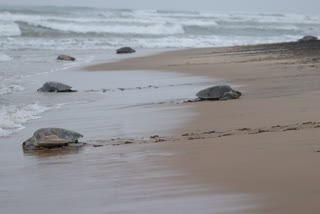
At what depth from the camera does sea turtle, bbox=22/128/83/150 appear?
605 centimetres

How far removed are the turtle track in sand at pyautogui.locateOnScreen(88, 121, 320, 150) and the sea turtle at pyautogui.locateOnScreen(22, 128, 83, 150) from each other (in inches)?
9.6

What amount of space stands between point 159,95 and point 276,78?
119 inches

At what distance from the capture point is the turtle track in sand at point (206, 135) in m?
6.12

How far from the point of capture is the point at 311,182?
3.95 meters

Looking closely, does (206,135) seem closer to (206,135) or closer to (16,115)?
(206,135)

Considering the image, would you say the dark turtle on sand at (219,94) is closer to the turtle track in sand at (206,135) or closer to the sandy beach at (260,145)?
the sandy beach at (260,145)

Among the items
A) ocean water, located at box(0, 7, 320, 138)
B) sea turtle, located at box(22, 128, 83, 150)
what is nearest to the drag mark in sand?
sea turtle, located at box(22, 128, 83, 150)

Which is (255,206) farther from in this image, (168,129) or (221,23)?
(221,23)

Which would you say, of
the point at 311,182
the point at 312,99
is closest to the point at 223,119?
the point at 312,99

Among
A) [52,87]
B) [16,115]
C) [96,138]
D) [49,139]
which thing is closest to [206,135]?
[96,138]

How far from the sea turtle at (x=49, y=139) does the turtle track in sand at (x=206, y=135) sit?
0.80ft

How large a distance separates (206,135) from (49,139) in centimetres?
175

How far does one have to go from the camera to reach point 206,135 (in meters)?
6.26

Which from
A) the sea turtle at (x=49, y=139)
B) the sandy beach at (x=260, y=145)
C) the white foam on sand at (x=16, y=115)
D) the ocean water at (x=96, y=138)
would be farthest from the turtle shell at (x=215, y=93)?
the sea turtle at (x=49, y=139)
